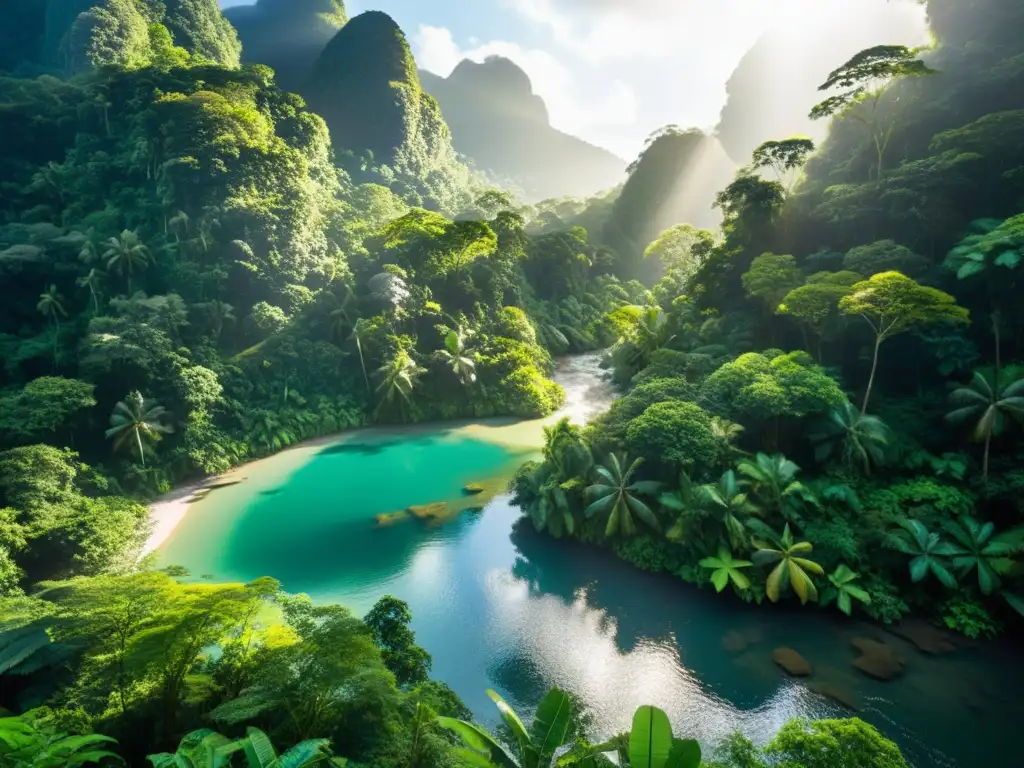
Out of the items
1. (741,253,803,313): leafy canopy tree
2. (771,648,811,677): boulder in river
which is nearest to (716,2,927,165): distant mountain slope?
(741,253,803,313): leafy canopy tree

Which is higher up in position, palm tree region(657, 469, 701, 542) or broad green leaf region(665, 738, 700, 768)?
broad green leaf region(665, 738, 700, 768)

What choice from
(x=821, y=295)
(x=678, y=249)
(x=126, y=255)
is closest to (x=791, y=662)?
(x=821, y=295)

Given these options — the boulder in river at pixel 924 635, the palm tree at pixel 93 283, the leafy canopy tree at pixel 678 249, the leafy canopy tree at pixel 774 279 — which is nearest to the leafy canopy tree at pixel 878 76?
the leafy canopy tree at pixel 774 279

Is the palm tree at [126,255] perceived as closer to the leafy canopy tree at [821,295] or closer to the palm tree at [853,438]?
the leafy canopy tree at [821,295]

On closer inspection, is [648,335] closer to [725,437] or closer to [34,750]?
[725,437]

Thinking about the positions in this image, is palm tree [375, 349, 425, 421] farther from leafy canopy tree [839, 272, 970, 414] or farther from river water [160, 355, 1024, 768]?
leafy canopy tree [839, 272, 970, 414]

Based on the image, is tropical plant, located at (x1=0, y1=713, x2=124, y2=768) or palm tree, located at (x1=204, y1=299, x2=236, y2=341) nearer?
tropical plant, located at (x1=0, y1=713, x2=124, y2=768)
